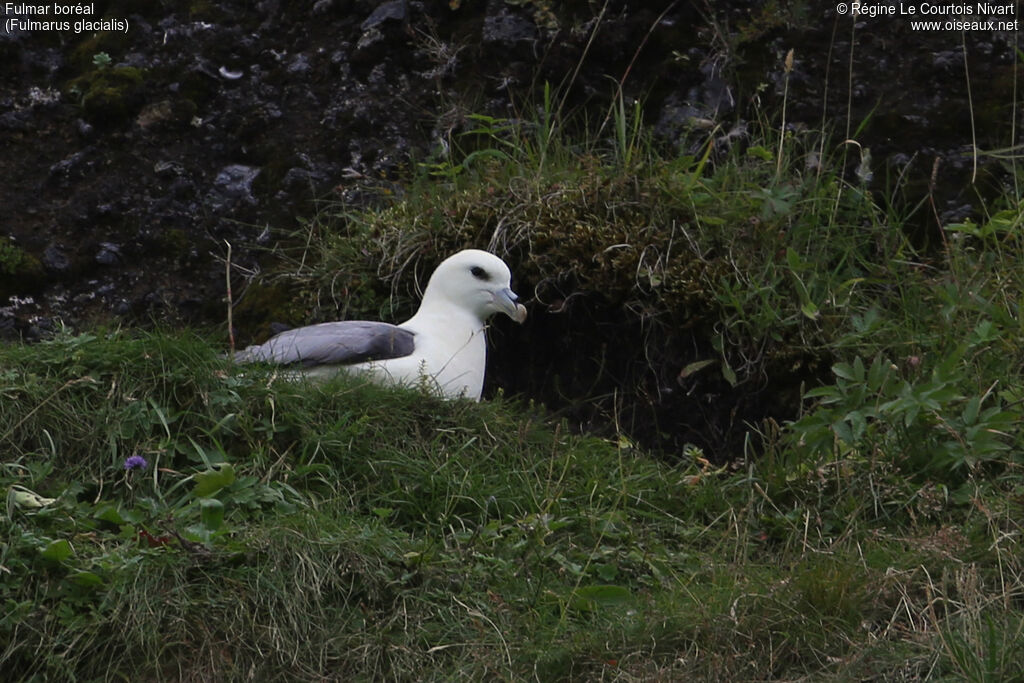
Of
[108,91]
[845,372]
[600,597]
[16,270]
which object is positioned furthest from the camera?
[108,91]

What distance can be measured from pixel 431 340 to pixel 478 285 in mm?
244

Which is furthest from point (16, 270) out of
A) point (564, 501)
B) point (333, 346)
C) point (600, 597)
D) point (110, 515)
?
point (600, 597)

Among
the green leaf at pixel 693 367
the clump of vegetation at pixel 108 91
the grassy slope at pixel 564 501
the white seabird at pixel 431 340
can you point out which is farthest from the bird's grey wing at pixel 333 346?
the clump of vegetation at pixel 108 91

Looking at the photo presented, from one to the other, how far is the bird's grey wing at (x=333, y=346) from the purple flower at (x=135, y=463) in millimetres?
622

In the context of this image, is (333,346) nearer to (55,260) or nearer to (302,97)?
(55,260)

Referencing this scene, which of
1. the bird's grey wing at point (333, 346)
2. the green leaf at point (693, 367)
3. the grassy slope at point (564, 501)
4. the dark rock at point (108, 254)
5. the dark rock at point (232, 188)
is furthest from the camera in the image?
the dark rock at point (232, 188)

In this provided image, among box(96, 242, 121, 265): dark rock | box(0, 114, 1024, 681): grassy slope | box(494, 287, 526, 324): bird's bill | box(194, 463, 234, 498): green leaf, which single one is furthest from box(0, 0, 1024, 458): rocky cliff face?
box(194, 463, 234, 498): green leaf

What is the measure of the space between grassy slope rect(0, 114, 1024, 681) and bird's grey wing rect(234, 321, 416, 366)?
188 mm

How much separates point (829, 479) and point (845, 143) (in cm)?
180

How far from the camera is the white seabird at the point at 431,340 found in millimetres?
4211

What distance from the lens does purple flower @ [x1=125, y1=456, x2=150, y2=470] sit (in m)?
3.59

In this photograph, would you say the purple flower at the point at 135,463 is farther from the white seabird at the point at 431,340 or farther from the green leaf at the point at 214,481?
the white seabird at the point at 431,340

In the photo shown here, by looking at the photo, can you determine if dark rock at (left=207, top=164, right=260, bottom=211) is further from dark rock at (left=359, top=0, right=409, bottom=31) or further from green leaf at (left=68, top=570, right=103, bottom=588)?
green leaf at (left=68, top=570, right=103, bottom=588)

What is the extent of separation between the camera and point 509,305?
4.45 meters
